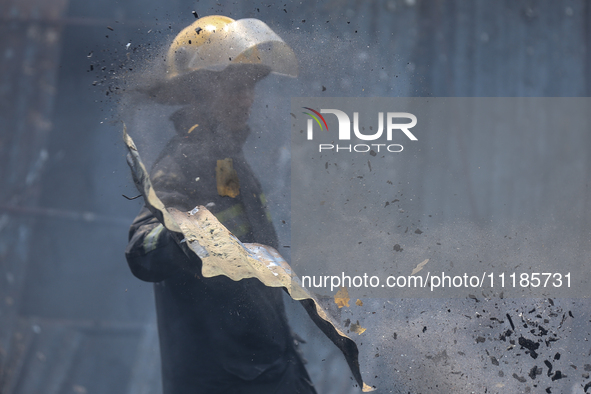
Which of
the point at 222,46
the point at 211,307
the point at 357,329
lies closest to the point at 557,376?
the point at 357,329

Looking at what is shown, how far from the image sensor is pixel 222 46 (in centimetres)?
154

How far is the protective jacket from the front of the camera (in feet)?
4.53

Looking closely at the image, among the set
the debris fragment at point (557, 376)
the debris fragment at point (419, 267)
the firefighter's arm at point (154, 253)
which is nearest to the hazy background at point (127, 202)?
the debris fragment at point (557, 376)

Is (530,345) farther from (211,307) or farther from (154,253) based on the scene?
(154,253)

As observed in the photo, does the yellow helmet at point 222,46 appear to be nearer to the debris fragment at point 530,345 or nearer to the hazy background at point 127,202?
the hazy background at point 127,202

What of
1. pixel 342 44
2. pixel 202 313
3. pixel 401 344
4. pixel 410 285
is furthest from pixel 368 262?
pixel 342 44

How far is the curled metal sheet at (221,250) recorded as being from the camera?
121cm

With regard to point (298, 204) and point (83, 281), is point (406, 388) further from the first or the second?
point (83, 281)

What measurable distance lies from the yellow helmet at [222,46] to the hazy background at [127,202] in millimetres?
73

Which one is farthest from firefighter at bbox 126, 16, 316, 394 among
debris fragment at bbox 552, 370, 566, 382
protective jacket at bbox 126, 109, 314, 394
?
debris fragment at bbox 552, 370, 566, 382

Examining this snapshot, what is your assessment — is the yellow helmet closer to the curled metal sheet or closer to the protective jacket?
the protective jacket

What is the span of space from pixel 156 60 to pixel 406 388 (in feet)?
5.58

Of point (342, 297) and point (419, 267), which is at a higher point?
point (419, 267)

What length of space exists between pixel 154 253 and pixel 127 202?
497 millimetres
